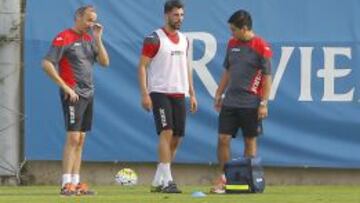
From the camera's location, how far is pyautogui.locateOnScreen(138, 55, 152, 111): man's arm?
10950 mm

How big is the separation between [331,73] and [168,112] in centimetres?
330

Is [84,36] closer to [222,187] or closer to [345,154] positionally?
[222,187]

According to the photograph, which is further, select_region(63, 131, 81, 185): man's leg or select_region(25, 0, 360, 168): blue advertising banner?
select_region(25, 0, 360, 168): blue advertising banner

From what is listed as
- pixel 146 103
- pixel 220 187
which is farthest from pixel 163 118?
pixel 220 187

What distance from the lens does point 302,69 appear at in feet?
45.0

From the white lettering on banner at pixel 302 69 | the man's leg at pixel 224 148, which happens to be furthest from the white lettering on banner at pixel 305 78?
the man's leg at pixel 224 148

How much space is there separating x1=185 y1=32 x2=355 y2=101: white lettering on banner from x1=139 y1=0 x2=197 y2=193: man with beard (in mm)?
2448

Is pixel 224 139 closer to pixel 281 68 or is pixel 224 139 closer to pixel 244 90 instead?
pixel 244 90

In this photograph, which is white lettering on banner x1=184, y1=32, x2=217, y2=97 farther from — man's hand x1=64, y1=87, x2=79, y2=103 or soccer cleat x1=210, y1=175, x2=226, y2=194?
man's hand x1=64, y1=87, x2=79, y2=103

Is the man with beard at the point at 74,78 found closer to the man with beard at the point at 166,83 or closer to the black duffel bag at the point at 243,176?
the man with beard at the point at 166,83

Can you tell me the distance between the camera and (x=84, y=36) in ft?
35.2

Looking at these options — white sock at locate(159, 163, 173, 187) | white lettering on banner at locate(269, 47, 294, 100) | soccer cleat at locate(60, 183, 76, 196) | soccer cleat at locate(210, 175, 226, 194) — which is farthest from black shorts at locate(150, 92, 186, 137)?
white lettering on banner at locate(269, 47, 294, 100)

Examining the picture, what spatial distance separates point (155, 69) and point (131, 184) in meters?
2.52

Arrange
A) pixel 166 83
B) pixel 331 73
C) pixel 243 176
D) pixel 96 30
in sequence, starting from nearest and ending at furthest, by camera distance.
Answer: pixel 96 30
pixel 243 176
pixel 166 83
pixel 331 73
